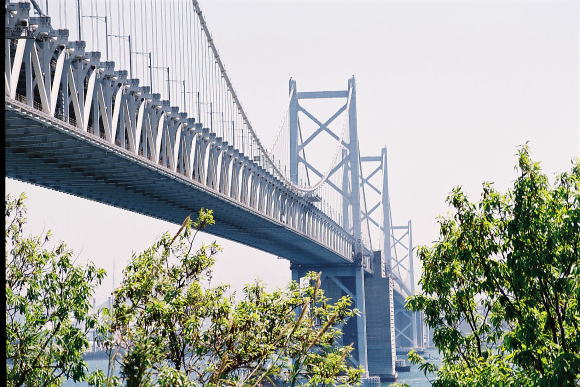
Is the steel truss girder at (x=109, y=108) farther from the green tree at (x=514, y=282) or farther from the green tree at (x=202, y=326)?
the green tree at (x=514, y=282)

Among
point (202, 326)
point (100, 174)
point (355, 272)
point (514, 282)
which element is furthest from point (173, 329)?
point (355, 272)

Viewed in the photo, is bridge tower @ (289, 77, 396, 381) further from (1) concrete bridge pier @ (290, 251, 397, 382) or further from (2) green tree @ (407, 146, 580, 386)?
(2) green tree @ (407, 146, 580, 386)

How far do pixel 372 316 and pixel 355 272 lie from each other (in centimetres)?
569

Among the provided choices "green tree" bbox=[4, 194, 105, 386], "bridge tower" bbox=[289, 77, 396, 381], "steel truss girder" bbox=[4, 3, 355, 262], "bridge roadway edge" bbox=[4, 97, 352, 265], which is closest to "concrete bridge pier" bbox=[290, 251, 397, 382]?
"bridge tower" bbox=[289, 77, 396, 381]

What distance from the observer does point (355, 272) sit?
238 ft

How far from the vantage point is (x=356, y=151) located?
81.2 meters

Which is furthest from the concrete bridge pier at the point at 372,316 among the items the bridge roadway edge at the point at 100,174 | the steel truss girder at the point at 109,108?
the steel truss girder at the point at 109,108

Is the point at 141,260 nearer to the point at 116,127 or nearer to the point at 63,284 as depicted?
the point at 63,284

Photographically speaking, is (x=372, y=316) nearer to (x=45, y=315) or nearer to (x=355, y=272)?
(x=355, y=272)

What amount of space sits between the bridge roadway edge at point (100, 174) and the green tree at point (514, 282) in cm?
932

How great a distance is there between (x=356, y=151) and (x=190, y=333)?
7042cm

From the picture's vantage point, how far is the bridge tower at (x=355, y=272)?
72.0 meters

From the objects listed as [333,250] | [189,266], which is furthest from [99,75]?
[333,250]

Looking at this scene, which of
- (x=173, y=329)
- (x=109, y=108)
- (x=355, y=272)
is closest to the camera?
(x=173, y=329)
